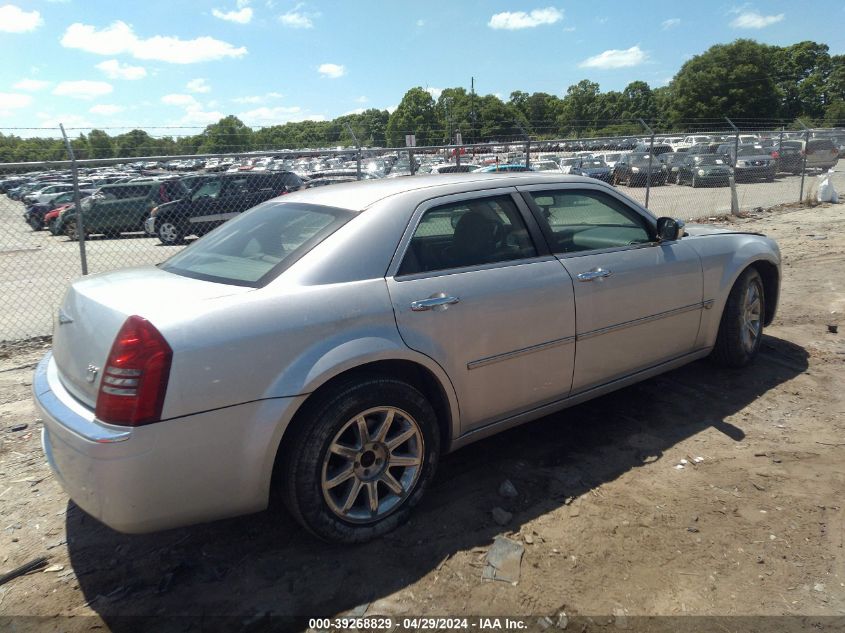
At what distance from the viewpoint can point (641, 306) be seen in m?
3.82

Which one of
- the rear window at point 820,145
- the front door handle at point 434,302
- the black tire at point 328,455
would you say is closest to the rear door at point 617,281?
the front door handle at point 434,302

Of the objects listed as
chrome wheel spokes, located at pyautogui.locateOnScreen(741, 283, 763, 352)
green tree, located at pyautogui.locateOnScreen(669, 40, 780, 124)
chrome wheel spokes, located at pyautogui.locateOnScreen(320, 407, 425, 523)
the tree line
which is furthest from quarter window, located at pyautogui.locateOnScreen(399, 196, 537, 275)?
green tree, located at pyautogui.locateOnScreen(669, 40, 780, 124)

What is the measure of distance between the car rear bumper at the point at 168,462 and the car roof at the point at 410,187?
3.86 feet

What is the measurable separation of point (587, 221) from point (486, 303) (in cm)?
129

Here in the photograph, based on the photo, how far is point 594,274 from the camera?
3.57m

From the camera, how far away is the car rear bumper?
2303mm

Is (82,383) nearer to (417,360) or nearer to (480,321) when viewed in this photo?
(417,360)

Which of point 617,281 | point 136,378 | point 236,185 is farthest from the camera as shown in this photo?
point 236,185

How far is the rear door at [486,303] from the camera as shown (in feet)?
9.69

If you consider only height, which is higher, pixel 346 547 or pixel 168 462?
pixel 168 462

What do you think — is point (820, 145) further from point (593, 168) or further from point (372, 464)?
point (372, 464)

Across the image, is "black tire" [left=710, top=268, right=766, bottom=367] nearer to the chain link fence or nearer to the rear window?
the chain link fence

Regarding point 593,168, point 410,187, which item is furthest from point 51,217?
point 410,187

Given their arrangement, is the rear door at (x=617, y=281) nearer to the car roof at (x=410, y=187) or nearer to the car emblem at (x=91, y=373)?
the car roof at (x=410, y=187)
